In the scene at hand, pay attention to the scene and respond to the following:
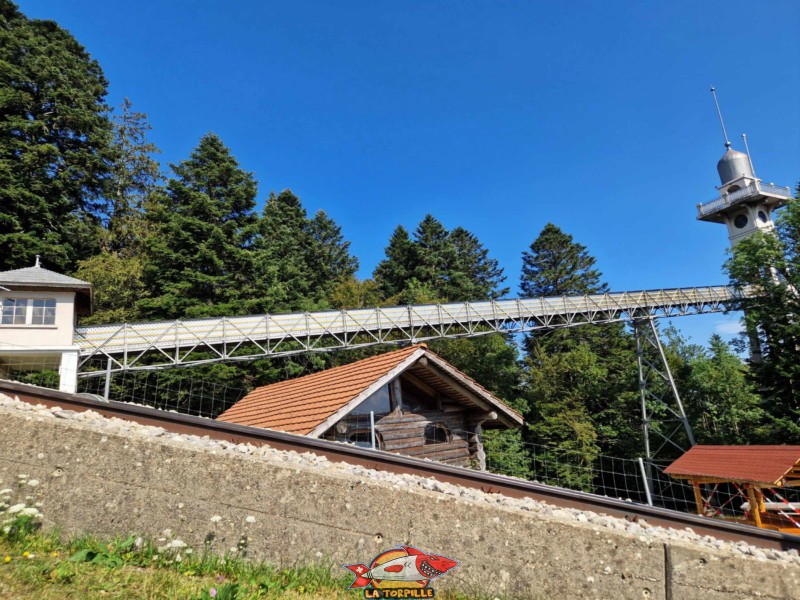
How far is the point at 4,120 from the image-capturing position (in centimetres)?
2409

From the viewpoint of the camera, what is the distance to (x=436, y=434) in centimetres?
981

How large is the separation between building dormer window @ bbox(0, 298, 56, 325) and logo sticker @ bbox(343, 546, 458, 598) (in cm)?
1562

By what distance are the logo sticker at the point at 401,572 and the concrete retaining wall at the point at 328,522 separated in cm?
7

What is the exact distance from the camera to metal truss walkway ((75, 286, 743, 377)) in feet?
53.7

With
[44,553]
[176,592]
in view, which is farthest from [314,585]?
[44,553]

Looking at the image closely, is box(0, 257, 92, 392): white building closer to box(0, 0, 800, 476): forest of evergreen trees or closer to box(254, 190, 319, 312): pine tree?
box(0, 0, 800, 476): forest of evergreen trees

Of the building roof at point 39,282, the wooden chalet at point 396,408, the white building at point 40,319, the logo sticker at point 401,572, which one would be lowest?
the logo sticker at point 401,572

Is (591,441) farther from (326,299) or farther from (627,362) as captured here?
(326,299)

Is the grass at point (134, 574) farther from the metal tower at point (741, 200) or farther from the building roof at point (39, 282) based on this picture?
the metal tower at point (741, 200)

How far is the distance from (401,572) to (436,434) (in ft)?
23.7

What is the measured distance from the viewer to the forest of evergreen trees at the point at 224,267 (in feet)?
75.9

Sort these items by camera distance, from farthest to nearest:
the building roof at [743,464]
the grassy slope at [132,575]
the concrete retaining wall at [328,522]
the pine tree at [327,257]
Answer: the pine tree at [327,257]
the building roof at [743,464]
the concrete retaining wall at [328,522]
the grassy slope at [132,575]

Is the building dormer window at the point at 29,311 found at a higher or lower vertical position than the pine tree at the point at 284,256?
lower

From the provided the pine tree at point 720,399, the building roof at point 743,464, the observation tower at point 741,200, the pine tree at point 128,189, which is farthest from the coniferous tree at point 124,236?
the observation tower at point 741,200
